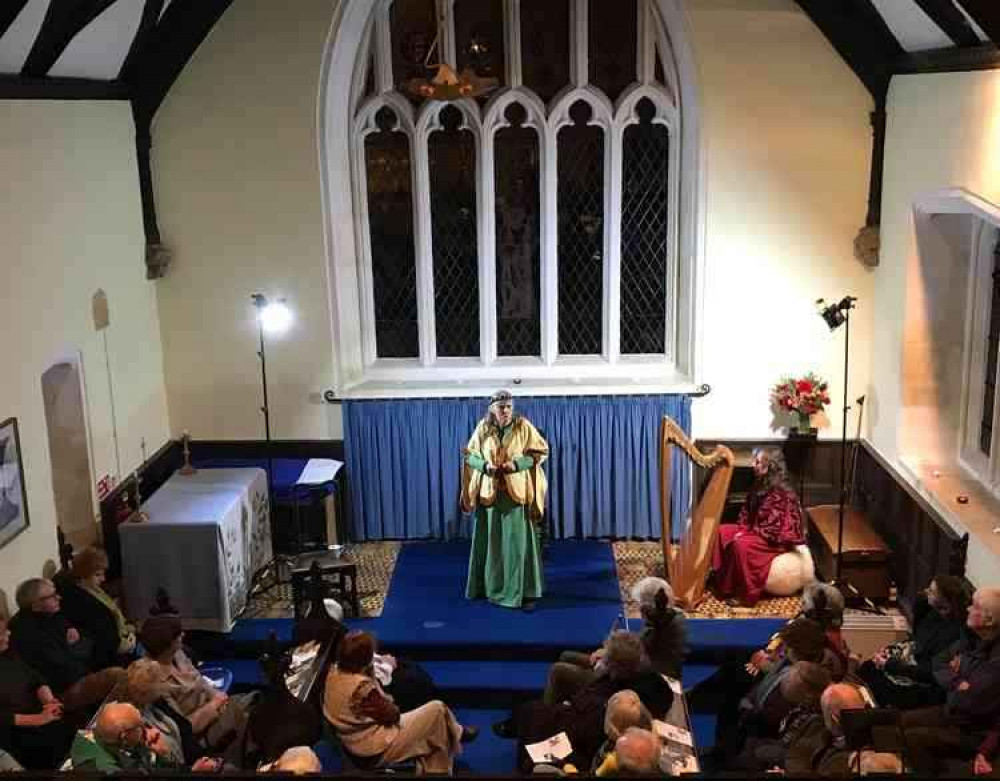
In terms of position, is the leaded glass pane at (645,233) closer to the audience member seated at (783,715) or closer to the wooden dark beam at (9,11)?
the audience member seated at (783,715)

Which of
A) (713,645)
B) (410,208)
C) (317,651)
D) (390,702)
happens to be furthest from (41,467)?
(713,645)

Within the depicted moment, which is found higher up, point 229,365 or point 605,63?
point 605,63

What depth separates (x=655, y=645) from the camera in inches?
231

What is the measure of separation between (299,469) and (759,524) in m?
3.41

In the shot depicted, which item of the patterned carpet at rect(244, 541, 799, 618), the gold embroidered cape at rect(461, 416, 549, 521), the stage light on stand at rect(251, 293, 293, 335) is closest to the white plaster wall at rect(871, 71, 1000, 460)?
the patterned carpet at rect(244, 541, 799, 618)

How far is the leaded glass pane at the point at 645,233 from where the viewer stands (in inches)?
343

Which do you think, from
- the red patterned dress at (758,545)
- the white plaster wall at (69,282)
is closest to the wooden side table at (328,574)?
the white plaster wall at (69,282)

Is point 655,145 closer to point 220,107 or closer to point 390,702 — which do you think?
point 220,107

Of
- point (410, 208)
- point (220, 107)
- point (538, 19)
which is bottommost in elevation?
point (410, 208)

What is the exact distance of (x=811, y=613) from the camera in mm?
5824

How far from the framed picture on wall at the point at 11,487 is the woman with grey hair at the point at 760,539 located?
445 cm

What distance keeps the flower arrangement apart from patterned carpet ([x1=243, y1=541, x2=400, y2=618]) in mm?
3205

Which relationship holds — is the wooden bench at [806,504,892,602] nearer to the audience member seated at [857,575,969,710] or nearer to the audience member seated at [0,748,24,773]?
the audience member seated at [857,575,969,710]

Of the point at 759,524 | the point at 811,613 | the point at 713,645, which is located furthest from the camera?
the point at 759,524
